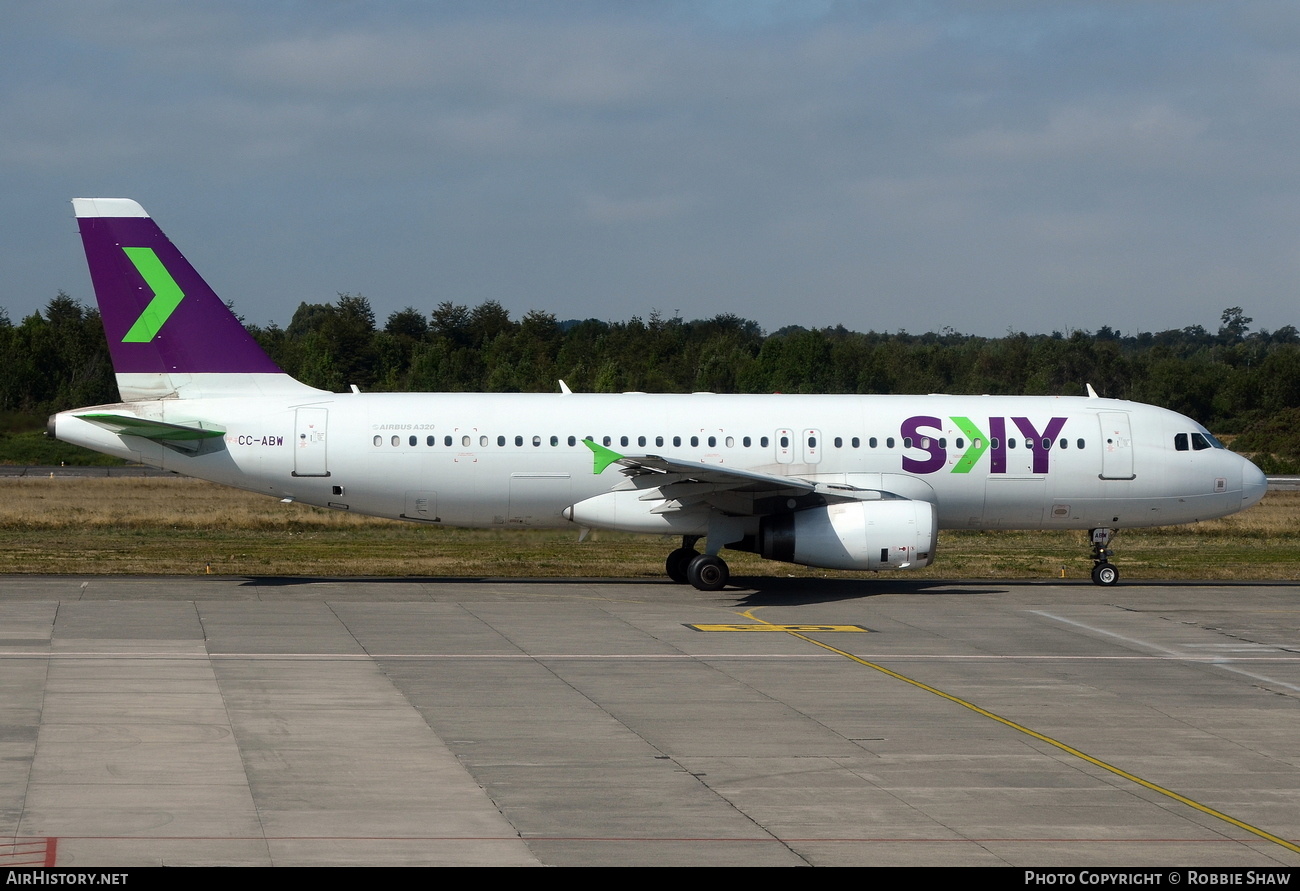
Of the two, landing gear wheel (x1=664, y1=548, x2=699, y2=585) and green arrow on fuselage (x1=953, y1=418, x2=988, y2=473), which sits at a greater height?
green arrow on fuselage (x1=953, y1=418, x2=988, y2=473)

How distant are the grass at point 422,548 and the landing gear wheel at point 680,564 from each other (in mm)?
1839

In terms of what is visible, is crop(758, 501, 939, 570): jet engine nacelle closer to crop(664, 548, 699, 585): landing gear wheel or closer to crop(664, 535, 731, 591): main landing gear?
crop(664, 535, 731, 591): main landing gear

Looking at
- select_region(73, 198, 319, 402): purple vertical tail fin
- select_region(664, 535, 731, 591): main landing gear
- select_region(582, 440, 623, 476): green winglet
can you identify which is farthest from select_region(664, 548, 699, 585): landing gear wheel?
select_region(73, 198, 319, 402): purple vertical tail fin

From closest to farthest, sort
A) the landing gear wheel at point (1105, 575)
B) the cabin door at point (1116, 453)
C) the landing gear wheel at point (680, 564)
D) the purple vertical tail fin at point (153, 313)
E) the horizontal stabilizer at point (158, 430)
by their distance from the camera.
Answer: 1. the horizontal stabilizer at point (158, 430)
2. the purple vertical tail fin at point (153, 313)
3. the cabin door at point (1116, 453)
4. the landing gear wheel at point (680, 564)
5. the landing gear wheel at point (1105, 575)

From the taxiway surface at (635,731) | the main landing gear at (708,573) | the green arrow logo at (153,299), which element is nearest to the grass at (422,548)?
the main landing gear at (708,573)

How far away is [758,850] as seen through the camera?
970 cm

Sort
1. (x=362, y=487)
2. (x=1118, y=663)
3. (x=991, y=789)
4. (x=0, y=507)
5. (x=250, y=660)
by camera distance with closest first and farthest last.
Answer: (x=991, y=789), (x=250, y=660), (x=1118, y=663), (x=362, y=487), (x=0, y=507)

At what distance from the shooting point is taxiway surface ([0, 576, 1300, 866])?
9953 millimetres

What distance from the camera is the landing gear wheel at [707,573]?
A: 984 inches

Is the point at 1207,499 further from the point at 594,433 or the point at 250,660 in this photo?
the point at 250,660

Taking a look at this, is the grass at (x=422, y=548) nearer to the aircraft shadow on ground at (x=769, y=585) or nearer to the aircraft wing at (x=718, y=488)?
the aircraft shadow on ground at (x=769, y=585)

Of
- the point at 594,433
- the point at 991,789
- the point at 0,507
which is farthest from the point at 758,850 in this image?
the point at 0,507

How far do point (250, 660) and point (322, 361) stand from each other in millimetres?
55419

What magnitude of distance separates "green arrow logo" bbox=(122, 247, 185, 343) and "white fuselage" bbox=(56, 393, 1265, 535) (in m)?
1.33
